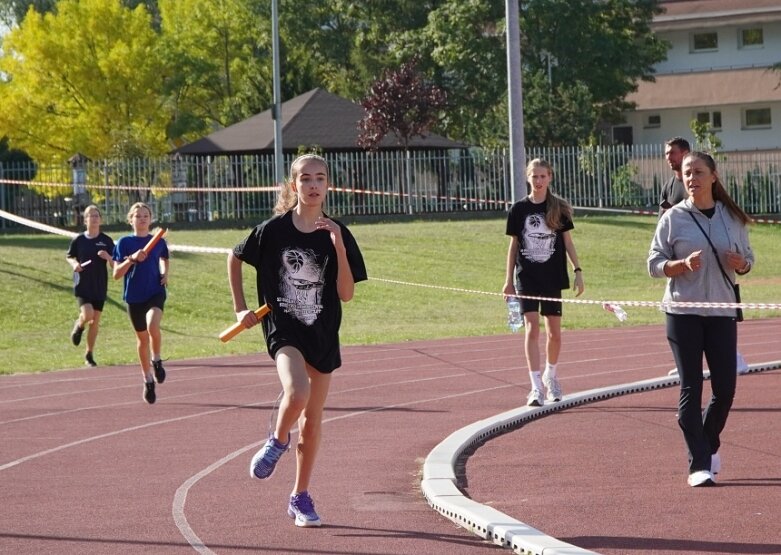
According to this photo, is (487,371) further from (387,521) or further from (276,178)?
(276,178)

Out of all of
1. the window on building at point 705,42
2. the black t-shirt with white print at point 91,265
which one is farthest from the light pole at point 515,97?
the window on building at point 705,42

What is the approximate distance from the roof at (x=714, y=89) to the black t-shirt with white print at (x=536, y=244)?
49.9 m

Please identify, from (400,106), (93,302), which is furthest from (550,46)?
(93,302)

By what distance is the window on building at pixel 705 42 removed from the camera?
6340 centimetres

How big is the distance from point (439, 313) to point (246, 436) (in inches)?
600

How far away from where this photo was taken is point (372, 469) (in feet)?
32.6

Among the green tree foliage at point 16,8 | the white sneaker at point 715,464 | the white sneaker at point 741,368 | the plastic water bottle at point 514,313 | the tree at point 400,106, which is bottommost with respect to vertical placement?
the white sneaker at point 741,368

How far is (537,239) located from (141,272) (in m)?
4.15

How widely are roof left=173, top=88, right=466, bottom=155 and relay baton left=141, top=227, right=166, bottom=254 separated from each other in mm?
33186

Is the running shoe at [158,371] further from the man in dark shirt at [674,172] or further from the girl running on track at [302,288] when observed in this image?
the girl running on track at [302,288]

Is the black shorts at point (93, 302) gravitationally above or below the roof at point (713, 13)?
below

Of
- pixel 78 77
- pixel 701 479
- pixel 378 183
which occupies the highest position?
pixel 78 77

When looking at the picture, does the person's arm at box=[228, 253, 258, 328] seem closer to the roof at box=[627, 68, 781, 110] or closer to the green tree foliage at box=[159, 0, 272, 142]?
the green tree foliage at box=[159, 0, 272, 142]

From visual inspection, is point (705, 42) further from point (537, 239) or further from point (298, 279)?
point (298, 279)
